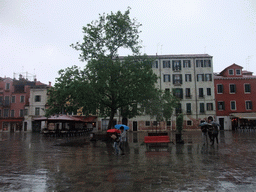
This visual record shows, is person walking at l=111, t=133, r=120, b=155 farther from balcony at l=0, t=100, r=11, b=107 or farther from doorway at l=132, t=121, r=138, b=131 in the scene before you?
balcony at l=0, t=100, r=11, b=107

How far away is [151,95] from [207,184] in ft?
45.0

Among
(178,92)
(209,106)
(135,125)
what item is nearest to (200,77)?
(178,92)

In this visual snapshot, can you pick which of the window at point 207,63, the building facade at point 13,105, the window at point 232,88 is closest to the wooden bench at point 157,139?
the window at point 232,88

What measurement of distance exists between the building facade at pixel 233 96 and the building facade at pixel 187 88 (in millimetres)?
1467

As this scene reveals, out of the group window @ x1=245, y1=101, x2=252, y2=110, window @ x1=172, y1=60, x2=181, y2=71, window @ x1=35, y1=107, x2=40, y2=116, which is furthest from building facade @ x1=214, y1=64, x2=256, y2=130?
window @ x1=35, y1=107, x2=40, y2=116

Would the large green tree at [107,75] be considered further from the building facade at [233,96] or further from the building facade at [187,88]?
the building facade at [233,96]

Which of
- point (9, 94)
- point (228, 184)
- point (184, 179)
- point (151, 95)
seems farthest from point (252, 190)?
point (9, 94)

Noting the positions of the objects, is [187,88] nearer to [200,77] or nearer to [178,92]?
[178,92]

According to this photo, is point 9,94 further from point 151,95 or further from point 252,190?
point 252,190

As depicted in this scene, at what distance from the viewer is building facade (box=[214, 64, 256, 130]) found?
4209 cm

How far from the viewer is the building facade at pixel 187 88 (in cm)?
4312

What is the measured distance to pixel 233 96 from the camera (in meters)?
42.5

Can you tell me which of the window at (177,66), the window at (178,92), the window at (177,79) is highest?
the window at (177,66)

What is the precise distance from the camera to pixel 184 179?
6312mm
